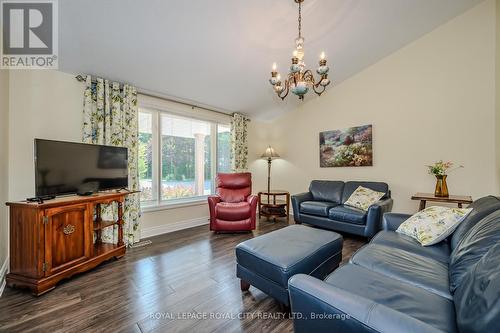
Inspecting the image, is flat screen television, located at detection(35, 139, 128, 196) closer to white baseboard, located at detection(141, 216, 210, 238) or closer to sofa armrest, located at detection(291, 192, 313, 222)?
white baseboard, located at detection(141, 216, 210, 238)

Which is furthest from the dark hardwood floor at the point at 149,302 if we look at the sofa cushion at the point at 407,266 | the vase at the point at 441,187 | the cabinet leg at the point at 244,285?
the vase at the point at 441,187

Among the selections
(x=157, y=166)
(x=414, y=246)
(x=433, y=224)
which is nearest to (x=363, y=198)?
(x=433, y=224)

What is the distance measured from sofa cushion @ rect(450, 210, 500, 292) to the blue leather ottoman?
Result: 80 centimetres

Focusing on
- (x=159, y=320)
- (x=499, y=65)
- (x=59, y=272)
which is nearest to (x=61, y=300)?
(x=59, y=272)

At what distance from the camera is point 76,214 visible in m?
2.11

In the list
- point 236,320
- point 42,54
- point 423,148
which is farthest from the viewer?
point 423,148

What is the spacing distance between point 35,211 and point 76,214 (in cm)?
33

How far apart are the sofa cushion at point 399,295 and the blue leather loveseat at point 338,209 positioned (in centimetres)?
186

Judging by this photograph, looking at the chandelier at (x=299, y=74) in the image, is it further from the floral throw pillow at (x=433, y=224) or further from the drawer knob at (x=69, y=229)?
the drawer knob at (x=69, y=229)

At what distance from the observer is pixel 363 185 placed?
3.66 meters

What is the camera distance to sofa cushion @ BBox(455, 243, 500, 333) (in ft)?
1.95

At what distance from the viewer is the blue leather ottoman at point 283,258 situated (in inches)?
59.6

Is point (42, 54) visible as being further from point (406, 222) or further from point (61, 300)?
point (406, 222)

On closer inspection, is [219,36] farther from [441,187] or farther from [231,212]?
[441,187]
